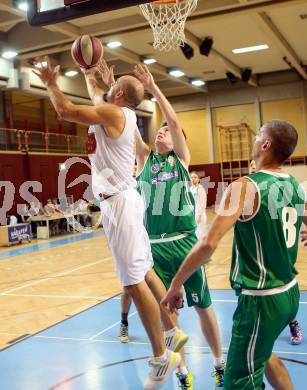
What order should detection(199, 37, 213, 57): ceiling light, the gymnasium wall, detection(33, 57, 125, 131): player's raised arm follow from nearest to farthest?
1. detection(33, 57, 125, 131): player's raised arm
2. detection(199, 37, 213, 57): ceiling light
3. the gymnasium wall

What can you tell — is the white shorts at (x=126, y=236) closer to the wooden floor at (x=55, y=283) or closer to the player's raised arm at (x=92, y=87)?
the player's raised arm at (x=92, y=87)

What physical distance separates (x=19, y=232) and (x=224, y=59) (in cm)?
1095

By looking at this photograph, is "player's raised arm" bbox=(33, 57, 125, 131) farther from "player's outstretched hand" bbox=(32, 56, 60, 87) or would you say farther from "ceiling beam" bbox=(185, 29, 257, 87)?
"ceiling beam" bbox=(185, 29, 257, 87)

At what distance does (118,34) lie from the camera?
14.9 meters

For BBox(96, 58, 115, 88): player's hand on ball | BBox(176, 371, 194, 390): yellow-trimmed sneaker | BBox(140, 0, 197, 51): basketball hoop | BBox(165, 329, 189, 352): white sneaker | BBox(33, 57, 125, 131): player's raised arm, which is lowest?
BBox(176, 371, 194, 390): yellow-trimmed sneaker

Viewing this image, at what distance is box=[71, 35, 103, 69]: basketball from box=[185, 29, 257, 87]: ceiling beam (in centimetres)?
1277

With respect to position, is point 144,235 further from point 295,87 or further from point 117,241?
point 295,87

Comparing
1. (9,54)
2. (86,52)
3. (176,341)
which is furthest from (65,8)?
(9,54)

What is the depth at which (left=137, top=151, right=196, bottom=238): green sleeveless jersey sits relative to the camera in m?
4.12

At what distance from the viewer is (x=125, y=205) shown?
352 cm

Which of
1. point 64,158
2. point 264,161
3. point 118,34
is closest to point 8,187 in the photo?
point 64,158

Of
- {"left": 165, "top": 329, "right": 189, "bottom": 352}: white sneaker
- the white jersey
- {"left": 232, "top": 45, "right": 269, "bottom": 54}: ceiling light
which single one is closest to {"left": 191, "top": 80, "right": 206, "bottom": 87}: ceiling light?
{"left": 232, "top": 45, "right": 269, "bottom": 54}: ceiling light

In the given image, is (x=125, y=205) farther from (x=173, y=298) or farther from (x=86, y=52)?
(x=86, y=52)

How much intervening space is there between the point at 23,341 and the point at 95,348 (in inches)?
33.9
